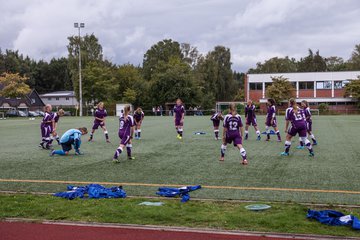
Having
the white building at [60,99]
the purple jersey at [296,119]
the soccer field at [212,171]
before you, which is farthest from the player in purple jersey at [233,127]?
the white building at [60,99]

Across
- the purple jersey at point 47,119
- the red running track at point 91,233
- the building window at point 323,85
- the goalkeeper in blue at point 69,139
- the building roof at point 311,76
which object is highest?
the building roof at point 311,76

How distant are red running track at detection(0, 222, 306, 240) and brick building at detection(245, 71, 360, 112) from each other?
214 feet

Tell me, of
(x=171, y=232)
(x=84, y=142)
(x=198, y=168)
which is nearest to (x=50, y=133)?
(x=84, y=142)

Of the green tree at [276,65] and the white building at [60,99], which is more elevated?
the green tree at [276,65]

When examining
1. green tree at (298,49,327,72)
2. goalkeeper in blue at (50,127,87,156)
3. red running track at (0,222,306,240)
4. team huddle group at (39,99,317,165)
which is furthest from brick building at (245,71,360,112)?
red running track at (0,222,306,240)

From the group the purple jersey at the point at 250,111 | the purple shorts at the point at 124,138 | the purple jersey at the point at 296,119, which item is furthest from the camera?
the purple jersey at the point at 250,111

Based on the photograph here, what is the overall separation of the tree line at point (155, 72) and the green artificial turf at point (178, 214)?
60.5 m

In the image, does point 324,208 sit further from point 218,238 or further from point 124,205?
point 124,205

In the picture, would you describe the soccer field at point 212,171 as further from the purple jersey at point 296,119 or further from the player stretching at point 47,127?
the purple jersey at point 296,119

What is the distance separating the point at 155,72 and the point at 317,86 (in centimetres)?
2964

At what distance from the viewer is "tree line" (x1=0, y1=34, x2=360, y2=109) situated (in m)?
69.6

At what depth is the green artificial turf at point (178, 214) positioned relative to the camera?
6.61 meters

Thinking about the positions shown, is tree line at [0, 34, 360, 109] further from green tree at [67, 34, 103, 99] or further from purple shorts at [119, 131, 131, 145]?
purple shorts at [119, 131, 131, 145]

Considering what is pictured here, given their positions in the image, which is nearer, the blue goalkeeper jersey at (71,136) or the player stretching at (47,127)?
the blue goalkeeper jersey at (71,136)
